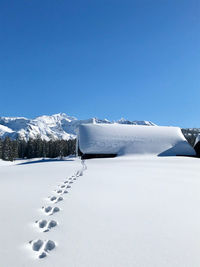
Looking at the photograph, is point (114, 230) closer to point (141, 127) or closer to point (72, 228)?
point (72, 228)

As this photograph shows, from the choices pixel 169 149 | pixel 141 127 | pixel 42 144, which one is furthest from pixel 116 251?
pixel 42 144

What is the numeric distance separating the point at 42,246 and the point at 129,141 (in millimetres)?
23348

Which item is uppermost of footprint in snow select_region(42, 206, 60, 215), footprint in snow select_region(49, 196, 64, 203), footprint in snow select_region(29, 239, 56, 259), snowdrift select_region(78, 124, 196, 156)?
snowdrift select_region(78, 124, 196, 156)

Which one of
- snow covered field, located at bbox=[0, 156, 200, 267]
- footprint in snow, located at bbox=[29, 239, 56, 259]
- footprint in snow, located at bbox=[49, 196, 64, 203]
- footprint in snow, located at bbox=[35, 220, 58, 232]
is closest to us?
snow covered field, located at bbox=[0, 156, 200, 267]

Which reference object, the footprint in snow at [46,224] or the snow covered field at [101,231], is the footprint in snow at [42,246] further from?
the footprint in snow at [46,224]

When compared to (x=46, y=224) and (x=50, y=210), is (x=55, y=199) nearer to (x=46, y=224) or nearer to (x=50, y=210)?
(x=50, y=210)

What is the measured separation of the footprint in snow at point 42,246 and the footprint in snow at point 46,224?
0.37 m

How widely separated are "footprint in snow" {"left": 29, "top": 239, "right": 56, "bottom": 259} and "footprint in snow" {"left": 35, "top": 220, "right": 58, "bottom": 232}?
374 millimetres

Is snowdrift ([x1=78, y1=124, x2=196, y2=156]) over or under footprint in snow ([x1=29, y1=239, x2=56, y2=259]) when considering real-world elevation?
over

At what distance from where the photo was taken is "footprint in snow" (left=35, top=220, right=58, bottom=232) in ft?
8.47

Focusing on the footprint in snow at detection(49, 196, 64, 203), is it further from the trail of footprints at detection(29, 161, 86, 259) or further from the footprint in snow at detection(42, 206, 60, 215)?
the footprint in snow at detection(42, 206, 60, 215)

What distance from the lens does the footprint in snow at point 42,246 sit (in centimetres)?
201

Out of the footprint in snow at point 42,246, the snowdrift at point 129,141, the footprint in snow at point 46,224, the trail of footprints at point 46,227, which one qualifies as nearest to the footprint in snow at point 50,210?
the trail of footprints at point 46,227

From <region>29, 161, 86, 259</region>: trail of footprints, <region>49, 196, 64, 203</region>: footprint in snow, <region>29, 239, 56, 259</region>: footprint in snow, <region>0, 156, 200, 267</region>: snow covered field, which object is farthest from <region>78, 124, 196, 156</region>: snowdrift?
<region>29, 239, 56, 259</region>: footprint in snow
